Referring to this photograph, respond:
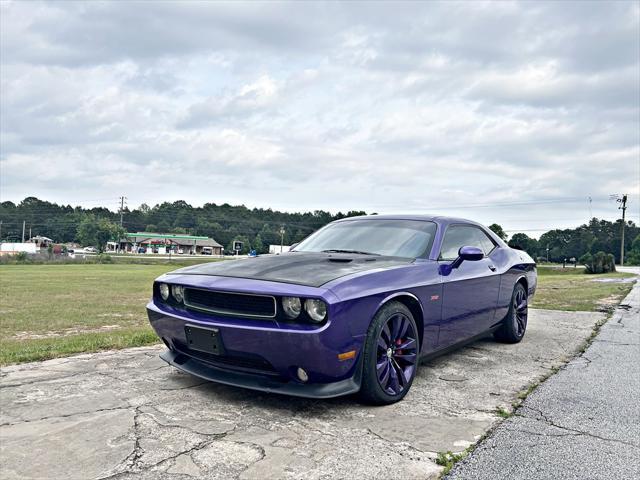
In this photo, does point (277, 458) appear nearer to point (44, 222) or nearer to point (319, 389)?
point (319, 389)

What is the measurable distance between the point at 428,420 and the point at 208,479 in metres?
1.41

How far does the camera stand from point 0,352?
4965 millimetres

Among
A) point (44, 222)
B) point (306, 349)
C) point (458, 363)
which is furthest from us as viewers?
point (44, 222)

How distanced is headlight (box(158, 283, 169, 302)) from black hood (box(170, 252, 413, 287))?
Result: 13 centimetres

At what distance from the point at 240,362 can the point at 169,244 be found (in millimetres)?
119169

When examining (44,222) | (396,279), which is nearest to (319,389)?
(396,279)

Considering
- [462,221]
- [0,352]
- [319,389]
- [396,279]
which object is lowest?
[0,352]

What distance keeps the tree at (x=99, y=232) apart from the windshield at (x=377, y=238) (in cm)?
9761

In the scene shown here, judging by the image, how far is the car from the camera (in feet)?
9.57

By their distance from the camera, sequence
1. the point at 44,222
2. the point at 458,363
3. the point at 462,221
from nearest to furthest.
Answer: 1. the point at 458,363
2. the point at 462,221
3. the point at 44,222

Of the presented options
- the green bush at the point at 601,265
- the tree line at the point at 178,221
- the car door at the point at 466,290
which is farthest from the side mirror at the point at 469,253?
the tree line at the point at 178,221

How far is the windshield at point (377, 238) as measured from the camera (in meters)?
4.12

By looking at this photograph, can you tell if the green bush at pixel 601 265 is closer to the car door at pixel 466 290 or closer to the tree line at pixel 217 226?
the car door at pixel 466 290

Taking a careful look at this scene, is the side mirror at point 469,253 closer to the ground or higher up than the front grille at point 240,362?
higher up
